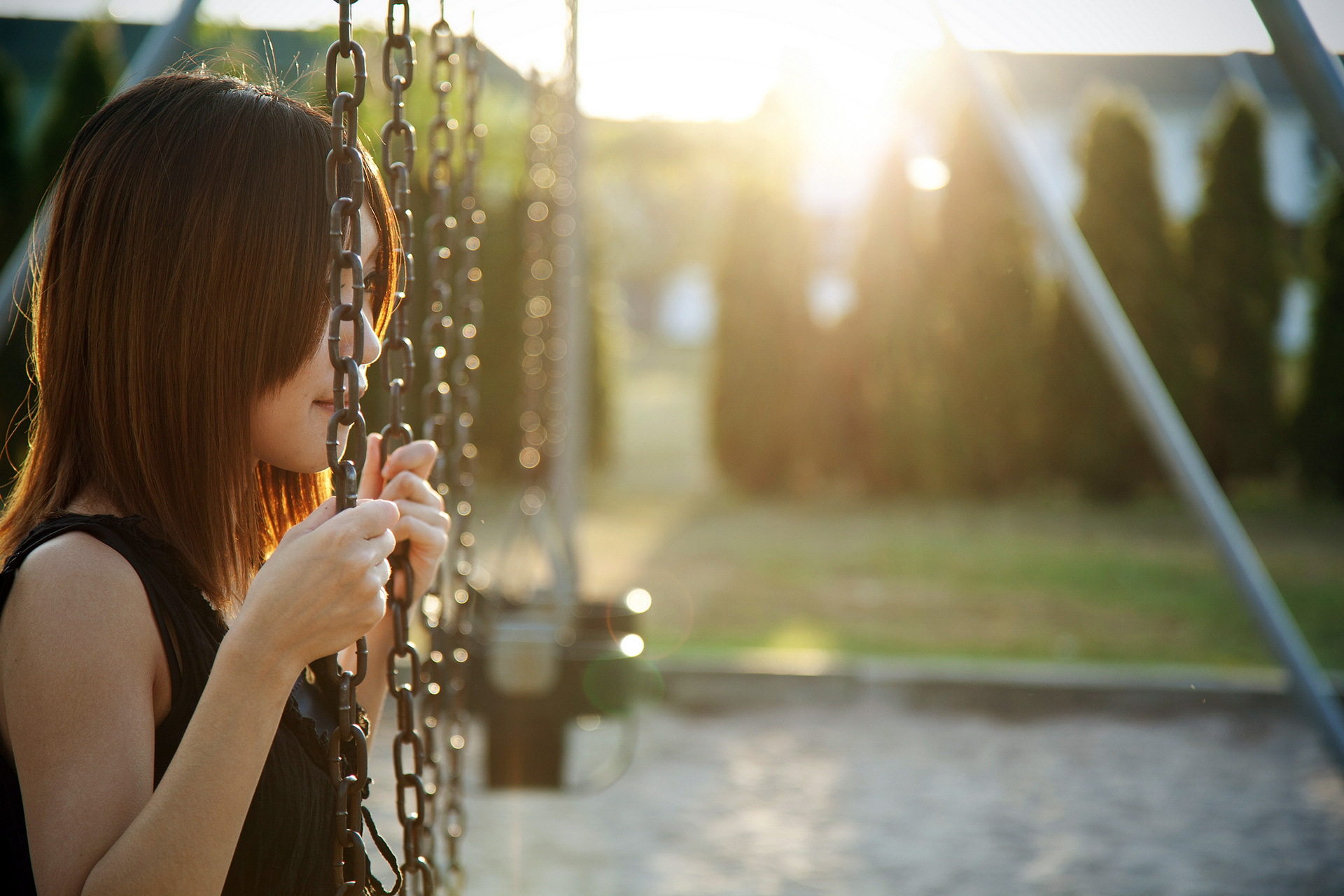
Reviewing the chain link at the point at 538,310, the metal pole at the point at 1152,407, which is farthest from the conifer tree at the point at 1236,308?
the chain link at the point at 538,310

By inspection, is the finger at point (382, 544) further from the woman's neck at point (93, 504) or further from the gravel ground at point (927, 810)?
the gravel ground at point (927, 810)

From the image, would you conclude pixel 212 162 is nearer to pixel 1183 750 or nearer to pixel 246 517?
pixel 246 517

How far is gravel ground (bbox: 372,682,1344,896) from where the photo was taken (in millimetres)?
2922

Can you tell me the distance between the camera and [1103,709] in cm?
440

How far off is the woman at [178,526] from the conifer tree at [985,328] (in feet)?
27.4

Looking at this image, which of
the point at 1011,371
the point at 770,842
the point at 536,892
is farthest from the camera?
the point at 1011,371

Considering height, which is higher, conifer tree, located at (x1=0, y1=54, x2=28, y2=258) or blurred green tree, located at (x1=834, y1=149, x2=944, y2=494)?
conifer tree, located at (x1=0, y1=54, x2=28, y2=258)

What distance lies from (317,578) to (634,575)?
5685mm

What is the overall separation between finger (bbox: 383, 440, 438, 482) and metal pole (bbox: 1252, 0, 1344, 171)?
1.41 m

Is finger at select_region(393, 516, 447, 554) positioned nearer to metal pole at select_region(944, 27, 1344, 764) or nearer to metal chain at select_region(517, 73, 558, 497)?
metal chain at select_region(517, 73, 558, 497)

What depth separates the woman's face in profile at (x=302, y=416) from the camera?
103cm

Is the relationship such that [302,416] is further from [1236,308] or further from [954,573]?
[1236,308]

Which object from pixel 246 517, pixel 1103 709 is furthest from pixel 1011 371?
pixel 246 517

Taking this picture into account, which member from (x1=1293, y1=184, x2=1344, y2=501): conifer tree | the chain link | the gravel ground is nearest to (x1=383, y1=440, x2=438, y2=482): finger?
the chain link
